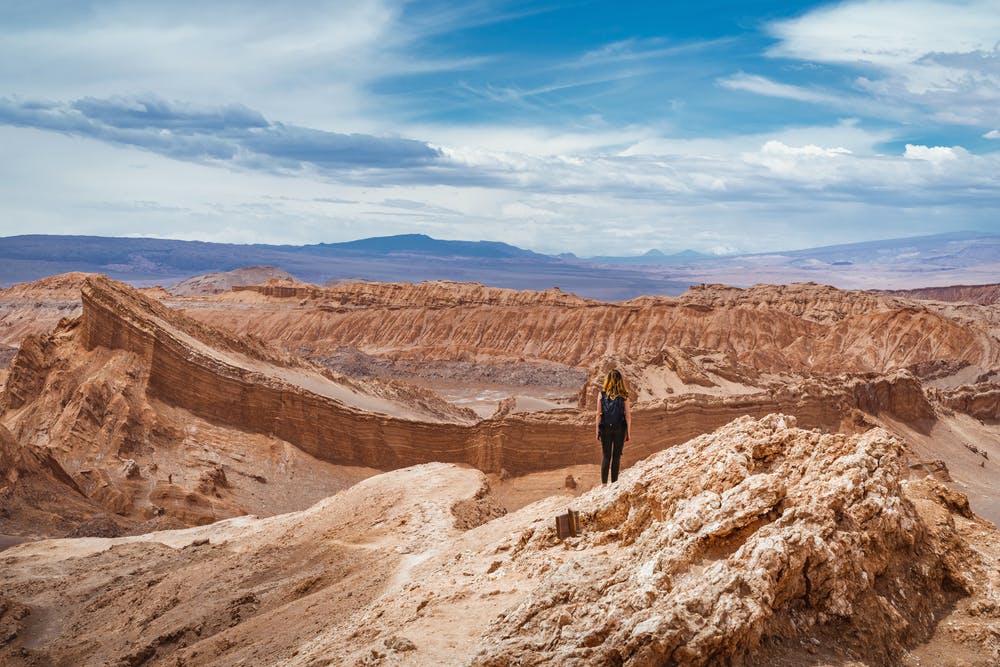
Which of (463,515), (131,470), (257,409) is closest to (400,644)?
(463,515)

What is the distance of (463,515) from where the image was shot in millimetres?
14008

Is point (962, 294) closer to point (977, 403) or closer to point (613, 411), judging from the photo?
point (977, 403)

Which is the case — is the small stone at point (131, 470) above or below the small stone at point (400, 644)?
below

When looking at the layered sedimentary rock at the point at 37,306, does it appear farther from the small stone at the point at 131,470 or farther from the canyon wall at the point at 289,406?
the small stone at the point at 131,470

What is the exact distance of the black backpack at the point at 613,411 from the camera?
409 inches

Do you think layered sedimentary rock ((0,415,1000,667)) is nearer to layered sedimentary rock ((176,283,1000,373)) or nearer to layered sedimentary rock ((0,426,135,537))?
layered sedimentary rock ((0,426,135,537))

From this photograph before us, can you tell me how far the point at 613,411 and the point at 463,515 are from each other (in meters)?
4.37

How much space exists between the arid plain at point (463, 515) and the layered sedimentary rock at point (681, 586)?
0.08ft

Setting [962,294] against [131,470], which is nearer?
[131,470]

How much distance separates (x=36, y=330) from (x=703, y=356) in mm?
55308

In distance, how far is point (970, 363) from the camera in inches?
2237

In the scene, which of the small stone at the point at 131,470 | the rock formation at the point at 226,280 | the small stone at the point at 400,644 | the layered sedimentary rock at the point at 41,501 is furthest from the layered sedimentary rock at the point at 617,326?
the rock formation at the point at 226,280

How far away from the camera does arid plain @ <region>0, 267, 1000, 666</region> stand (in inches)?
247

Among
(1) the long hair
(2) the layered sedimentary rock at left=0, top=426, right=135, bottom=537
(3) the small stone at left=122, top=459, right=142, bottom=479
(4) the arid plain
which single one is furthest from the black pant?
(3) the small stone at left=122, top=459, right=142, bottom=479
